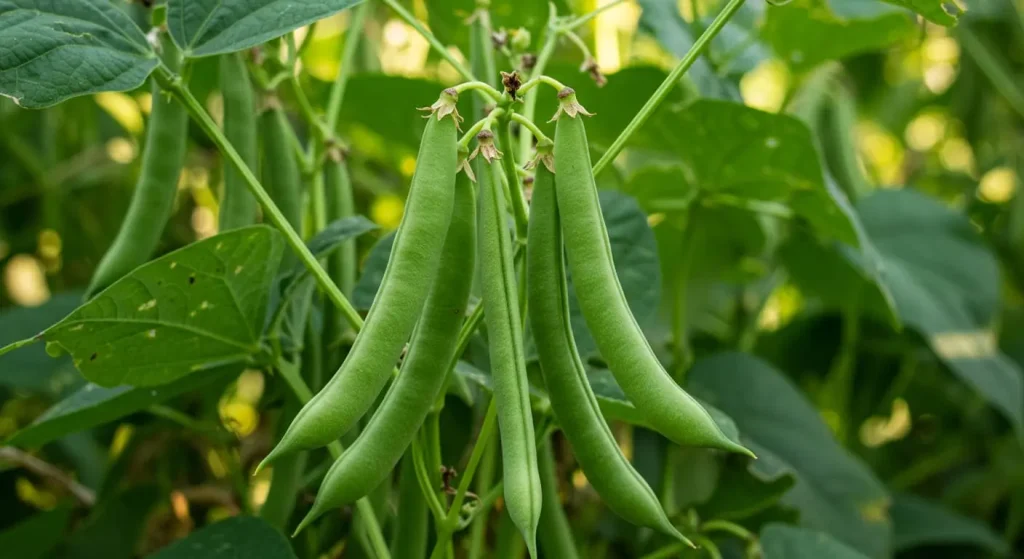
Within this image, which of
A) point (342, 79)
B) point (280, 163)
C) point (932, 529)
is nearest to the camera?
point (280, 163)

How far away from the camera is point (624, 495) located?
25.6 inches

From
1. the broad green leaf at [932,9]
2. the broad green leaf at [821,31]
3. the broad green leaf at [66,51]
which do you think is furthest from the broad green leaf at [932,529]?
the broad green leaf at [66,51]

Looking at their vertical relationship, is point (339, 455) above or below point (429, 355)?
below

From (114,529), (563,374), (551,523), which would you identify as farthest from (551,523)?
(114,529)

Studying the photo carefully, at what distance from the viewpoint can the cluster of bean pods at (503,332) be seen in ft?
2.05

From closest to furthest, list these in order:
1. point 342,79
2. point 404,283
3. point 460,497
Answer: point 404,283 < point 460,497 < point 342,79

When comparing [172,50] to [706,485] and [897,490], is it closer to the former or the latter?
[706,485]

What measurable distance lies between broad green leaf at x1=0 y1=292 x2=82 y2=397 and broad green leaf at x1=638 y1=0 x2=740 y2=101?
2.79 feet

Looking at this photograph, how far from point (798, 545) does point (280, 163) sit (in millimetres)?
648

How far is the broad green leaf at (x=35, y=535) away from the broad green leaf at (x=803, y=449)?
0.79m

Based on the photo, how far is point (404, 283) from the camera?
2.05ft

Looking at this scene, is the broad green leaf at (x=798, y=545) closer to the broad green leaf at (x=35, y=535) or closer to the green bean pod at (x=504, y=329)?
the green bean pod at (x=504, y=329)

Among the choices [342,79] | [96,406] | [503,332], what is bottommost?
[96,406]

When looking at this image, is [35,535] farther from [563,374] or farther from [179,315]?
[563,374]
